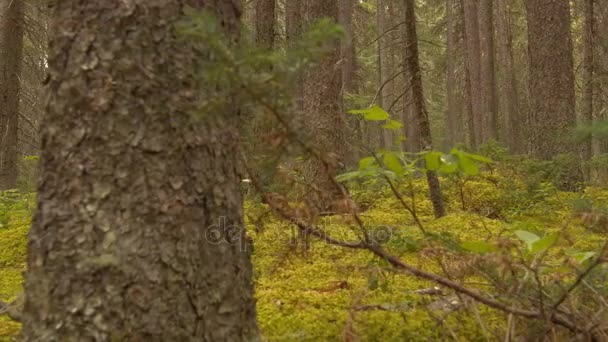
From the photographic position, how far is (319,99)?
7145 millimetres

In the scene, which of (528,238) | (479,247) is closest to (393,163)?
(479,247)

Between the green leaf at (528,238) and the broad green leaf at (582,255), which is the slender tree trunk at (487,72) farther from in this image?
the green leaf at (528,238)

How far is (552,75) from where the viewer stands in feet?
27.5

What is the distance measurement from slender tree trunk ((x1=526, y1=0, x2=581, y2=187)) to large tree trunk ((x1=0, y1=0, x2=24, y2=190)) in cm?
935

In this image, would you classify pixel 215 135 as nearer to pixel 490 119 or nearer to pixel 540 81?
pixel 540 81

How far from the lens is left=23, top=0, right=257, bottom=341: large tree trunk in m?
1.92

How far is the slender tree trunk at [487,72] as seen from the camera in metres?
15.3

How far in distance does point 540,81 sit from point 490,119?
22.8 ft

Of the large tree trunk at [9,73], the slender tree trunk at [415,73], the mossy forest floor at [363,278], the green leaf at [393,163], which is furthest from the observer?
the large tree trunk at [9,73]

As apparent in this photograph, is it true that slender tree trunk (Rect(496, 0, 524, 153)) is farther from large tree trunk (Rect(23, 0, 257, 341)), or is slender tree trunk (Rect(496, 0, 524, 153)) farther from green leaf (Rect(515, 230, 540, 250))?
large tree trunk (Rect(23, 0, 257, 341))

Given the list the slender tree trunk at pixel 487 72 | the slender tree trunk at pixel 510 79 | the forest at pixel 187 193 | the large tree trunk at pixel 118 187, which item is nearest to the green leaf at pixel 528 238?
the forest at pixel 187 193

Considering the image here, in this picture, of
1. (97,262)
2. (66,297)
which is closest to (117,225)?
(97,262)

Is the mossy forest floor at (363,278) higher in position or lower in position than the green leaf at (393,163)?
lower

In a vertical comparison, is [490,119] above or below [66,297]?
above
